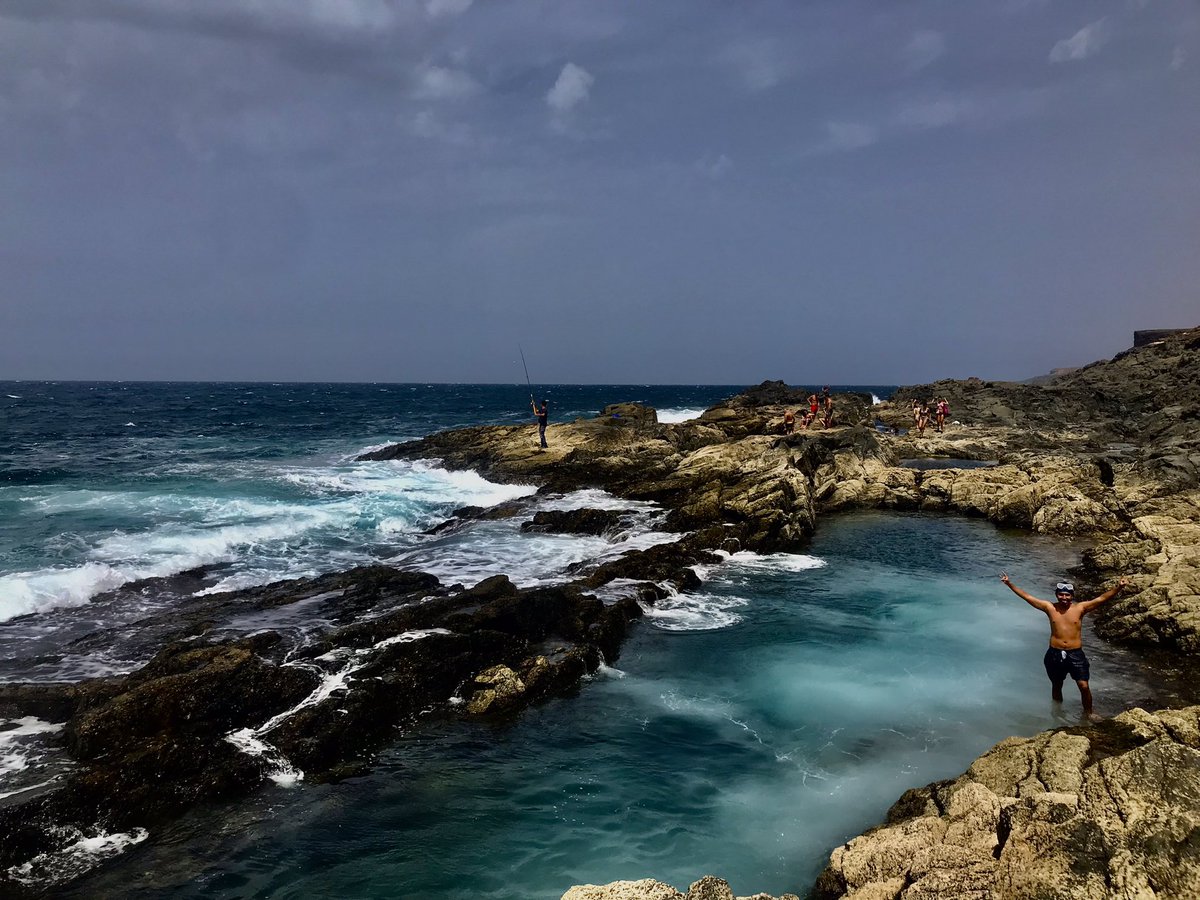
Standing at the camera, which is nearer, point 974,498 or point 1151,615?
point 1151,615

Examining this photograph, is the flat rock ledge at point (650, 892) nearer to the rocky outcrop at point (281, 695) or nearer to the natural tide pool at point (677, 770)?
the natural tide pool at point (677, 770)

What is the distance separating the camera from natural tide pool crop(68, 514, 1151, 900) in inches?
288

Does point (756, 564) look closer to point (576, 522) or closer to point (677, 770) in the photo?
point (576, 522)

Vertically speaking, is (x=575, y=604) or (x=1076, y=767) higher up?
(x=1076, y=767)

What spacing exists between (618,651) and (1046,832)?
881 cm

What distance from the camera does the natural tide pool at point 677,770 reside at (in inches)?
288

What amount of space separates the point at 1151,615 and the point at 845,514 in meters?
12.8

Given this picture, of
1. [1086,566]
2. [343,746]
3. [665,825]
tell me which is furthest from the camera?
[1086,566]

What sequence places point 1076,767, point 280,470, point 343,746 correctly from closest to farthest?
1. point 1076,767
2. point 343,746
3. point 280,470

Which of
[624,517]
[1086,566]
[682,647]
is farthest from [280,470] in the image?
[1086,566]

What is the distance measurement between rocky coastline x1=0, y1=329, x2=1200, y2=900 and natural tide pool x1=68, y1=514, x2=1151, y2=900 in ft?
2.56

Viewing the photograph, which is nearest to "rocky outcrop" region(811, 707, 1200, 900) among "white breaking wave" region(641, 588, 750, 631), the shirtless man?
the shirtless man

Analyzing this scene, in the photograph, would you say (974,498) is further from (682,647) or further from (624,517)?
(682,647)

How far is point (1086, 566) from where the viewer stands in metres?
17.1
